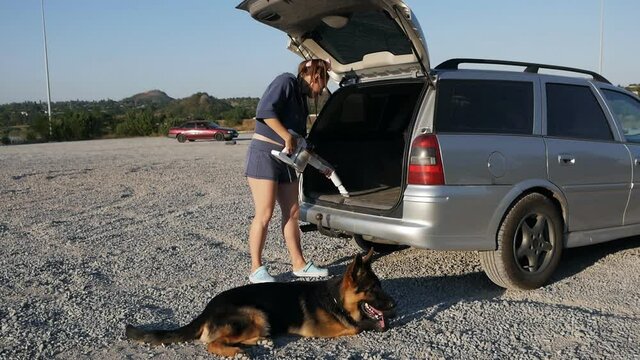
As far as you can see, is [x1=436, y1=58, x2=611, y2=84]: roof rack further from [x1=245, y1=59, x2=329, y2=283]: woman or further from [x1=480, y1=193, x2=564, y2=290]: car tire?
[x1=480, y1=193, x2=564, y2=290]: car tire

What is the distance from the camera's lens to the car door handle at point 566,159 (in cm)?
513

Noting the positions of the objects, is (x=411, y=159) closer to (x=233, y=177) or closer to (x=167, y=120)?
(x=233, y=177)

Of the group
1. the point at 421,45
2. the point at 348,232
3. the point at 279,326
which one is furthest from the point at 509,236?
the point at 279,326

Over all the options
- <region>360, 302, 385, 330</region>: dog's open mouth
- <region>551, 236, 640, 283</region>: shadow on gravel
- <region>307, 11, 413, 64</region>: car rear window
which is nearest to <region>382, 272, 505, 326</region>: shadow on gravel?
<region>360, 302, 385, 330</region>: dog's open mouth

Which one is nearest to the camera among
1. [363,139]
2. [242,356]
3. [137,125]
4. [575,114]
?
[242,356]

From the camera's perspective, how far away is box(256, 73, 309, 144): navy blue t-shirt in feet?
15.6

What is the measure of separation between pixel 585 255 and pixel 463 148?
9.18ft

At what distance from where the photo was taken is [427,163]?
4520 millimetres

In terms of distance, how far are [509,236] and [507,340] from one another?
1.13 m

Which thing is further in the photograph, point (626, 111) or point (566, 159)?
point (626, 111)

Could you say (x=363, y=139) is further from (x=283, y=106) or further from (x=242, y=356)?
(x=242, y=356)

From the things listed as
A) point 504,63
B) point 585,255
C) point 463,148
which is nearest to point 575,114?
point 504,63

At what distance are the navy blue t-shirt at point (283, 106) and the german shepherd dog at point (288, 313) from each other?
1411 mm

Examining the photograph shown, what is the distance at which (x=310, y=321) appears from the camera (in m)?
3.94
